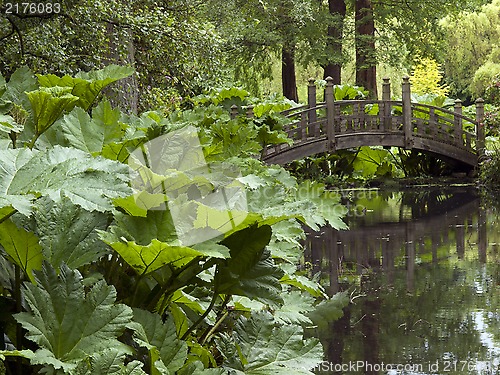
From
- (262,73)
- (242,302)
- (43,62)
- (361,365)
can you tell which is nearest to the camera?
(242,302)

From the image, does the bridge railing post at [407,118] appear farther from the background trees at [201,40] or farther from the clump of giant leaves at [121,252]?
the clump of giant leaves at [121,252]

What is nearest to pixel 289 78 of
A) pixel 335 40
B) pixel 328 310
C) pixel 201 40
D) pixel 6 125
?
pixel 335 40

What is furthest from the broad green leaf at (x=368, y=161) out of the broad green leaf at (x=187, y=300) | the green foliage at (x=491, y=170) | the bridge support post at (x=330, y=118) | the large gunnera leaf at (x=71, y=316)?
the large gunnera leaf at (x=71, y=316)

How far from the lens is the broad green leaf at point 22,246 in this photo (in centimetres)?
109

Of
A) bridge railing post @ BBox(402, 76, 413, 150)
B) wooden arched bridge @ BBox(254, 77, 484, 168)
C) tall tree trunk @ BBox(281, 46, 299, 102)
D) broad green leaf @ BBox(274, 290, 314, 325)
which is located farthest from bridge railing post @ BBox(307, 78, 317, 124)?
broad green leaf @ BBox(274, 290, 314, 325)

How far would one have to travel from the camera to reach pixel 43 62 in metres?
6.17

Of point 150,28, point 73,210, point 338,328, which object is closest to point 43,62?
point 150,28

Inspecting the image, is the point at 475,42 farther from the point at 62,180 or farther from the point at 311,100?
the point at 62,180

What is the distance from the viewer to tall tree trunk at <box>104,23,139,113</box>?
21.9 ft

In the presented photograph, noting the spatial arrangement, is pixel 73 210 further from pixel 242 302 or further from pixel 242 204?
pixel 242 302

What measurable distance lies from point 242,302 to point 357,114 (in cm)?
1284

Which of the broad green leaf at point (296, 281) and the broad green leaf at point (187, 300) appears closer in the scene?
the broad green leaf at point (187, 300)

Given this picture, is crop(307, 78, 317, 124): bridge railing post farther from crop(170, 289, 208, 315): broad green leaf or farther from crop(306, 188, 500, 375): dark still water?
crop(170, 289, 208, 315): broad green leaf

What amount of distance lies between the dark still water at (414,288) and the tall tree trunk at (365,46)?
7011 mm
